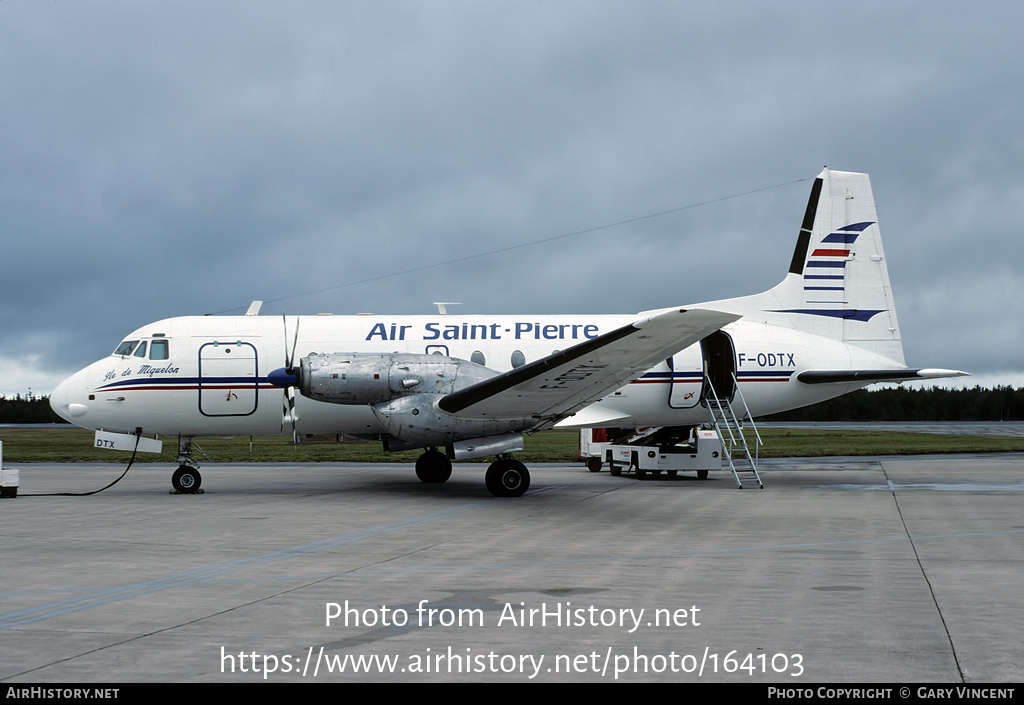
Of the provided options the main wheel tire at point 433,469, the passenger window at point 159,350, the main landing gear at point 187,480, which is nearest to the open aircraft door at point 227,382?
the passenger window at point 159,350

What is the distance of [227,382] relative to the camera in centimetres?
1950

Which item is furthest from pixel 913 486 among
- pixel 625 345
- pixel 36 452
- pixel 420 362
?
pixel 36 452

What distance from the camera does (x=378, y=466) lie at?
2920cm

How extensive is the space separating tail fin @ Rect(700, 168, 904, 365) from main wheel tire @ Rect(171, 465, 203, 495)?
1299 cm

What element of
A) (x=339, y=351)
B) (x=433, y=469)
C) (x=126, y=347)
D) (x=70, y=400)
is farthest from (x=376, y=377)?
(x=70, y=400)

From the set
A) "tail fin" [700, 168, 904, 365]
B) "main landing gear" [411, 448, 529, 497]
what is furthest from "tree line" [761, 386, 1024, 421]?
"main landing gear" [411, 448, 529, 497]

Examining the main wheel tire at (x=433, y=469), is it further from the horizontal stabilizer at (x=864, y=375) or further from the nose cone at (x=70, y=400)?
the horizontal stabilizer at (x=864, y=375)

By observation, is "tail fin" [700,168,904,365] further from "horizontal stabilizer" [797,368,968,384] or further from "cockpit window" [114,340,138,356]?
"cockpit window" [114,340,138,356]

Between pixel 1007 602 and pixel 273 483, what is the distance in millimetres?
17729

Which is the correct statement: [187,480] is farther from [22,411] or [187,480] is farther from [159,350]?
[22,411]

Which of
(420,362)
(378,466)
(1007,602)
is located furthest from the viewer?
(378,466)

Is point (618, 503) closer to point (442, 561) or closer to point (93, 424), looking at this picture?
point (442, 561)

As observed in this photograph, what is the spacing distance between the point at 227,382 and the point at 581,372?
8.23 meters

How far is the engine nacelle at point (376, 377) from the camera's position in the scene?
679 inches
